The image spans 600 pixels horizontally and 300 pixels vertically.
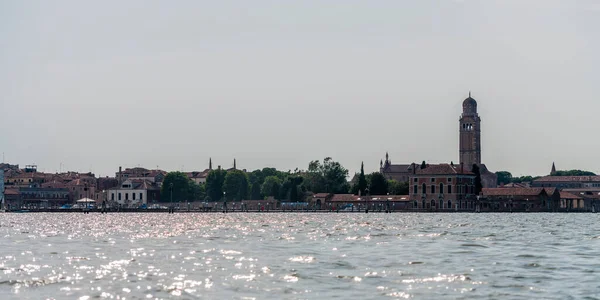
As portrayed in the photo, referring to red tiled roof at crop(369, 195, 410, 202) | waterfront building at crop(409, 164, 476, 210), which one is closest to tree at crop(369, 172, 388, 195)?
red tiled roof at crop(369, 195, 410, 202)

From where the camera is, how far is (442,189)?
170 m

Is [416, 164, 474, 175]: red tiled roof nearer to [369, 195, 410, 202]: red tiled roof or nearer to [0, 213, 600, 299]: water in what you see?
[369, 195, 410, 202]: red tiled roof

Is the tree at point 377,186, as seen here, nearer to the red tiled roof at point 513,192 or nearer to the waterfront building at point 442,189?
the waterfront building at point 442,189

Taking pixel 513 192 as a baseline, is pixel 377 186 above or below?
above

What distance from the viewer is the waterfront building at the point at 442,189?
6678 inches

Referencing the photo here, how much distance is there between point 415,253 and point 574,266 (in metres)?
9.71

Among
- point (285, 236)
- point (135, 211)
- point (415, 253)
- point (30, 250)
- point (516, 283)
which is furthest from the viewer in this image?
point (135, 211)

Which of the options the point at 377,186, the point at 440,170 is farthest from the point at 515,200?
the point at 377,186

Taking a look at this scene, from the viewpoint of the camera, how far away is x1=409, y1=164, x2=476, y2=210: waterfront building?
169625 millimetres

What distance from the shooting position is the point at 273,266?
144 feet

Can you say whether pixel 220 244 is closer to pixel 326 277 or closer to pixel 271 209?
pixel 326 277

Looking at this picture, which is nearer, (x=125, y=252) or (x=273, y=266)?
(x=273, y=266)

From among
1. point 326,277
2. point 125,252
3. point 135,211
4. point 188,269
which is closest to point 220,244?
point 125,252

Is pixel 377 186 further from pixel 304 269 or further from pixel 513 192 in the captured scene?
pixel 304 269
